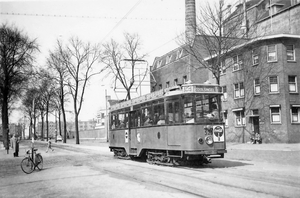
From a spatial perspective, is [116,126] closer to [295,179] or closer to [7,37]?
[295,179]

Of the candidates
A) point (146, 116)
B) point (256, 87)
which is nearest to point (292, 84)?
point (256, 87)

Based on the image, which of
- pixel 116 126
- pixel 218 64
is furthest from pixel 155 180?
pixel 218 64

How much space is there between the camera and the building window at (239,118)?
29642 millimetres

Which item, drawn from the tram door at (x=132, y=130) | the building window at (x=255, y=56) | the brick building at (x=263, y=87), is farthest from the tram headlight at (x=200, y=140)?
the building window at (x=255, y=56)

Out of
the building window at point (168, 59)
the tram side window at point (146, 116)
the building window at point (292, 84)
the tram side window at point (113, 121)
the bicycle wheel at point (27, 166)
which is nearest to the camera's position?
the bicycle wheel at point (27, 166)

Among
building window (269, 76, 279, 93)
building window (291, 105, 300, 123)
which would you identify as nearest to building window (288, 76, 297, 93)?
building window (269, 76, 279, 93)

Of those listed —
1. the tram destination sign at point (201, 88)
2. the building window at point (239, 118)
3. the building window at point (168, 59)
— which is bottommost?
the building window at point (239, 118)

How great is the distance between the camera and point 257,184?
8305mm

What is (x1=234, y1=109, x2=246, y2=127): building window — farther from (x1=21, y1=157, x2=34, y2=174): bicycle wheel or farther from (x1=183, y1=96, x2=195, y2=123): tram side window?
(x1=21, y1=157, x2=34, y2=174): bicycle wheel

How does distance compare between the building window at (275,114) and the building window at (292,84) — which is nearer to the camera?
the building window at (275,114)

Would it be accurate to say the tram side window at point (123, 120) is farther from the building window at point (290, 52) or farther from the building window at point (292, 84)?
the building window at point (290, 52)

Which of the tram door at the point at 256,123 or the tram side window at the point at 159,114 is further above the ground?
the tram side window at the point at 159,114

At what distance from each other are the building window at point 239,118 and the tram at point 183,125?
57.2 feet

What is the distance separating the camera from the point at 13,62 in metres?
30.4
